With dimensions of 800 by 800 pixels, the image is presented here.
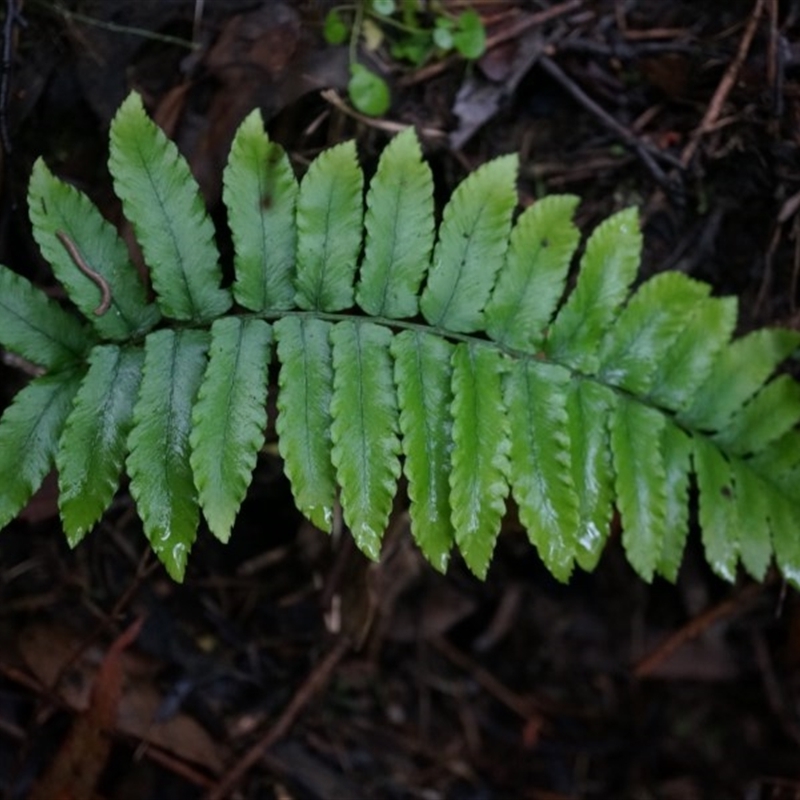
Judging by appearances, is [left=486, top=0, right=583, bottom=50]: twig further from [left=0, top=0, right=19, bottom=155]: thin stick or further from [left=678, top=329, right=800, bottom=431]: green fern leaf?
[left=0, top=0, right=19, bottom=155]: thin stick

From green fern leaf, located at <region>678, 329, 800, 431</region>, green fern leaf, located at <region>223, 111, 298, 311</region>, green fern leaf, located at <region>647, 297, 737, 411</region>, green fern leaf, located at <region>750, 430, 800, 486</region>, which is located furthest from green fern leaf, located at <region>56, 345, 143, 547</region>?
green fern leaf, located at <region>750, 430, 800, 486</region>

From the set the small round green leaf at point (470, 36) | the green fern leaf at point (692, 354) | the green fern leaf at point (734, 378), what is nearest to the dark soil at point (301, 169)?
the small round green leaf at point (470, 36)

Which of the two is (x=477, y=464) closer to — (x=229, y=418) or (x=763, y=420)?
(x=229, y=418)

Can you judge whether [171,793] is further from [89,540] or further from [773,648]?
[773,648]

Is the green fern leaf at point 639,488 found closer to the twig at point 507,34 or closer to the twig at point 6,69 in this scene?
the twig at point 507,34

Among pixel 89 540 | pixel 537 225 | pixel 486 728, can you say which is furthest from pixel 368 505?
pixel 486 728

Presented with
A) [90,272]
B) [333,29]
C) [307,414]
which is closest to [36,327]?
[90,272]
